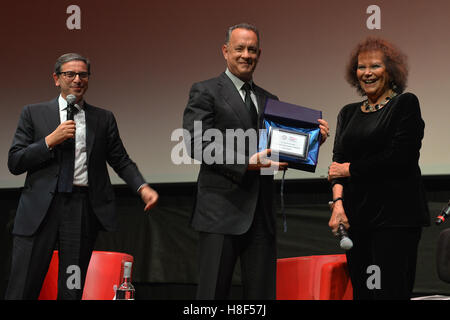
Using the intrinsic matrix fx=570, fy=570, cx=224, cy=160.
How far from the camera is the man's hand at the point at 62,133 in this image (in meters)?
2.43

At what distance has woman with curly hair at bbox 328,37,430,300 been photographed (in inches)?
91.4

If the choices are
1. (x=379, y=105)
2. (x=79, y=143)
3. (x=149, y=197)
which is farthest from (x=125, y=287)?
(x=379, y=105)

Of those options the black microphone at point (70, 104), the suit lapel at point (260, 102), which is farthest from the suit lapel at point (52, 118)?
the suit lapel at point (260, 102)

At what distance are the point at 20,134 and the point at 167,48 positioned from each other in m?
2.05

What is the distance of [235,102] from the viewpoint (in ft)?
7.51

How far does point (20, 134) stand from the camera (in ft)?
8.52

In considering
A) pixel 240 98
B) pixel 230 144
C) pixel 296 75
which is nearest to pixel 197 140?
pixel 230 144

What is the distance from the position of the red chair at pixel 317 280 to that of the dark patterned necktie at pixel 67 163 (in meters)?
1.43

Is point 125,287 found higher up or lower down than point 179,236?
lower down

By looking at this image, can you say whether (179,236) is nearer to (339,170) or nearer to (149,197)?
(149,197)

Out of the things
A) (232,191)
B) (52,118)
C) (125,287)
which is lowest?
(125,287)

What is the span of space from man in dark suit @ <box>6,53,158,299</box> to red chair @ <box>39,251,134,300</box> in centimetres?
120

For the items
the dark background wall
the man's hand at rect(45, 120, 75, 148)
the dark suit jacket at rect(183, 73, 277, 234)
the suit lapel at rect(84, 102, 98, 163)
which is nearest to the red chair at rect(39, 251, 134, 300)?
the dark background wall

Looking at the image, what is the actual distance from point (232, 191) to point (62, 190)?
784 millimetres
